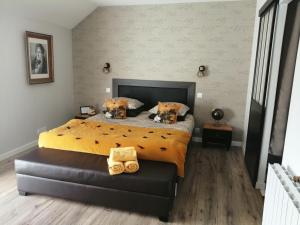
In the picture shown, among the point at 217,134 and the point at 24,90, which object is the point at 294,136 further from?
the point at 24,90

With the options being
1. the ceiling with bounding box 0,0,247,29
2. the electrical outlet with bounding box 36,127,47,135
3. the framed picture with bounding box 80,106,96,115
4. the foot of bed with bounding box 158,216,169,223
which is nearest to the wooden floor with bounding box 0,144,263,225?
the foot of bed with bounding box 158,216,169,223

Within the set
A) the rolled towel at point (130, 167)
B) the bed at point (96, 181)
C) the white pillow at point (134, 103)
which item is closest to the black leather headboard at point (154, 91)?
the white pillow at point (134, 103)

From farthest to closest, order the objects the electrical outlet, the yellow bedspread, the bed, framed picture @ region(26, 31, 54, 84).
A: 1. the electrical outlet
2. framed picture @ region(26, 31, 54, 84)
3. the yellow bedspread
4. the bed

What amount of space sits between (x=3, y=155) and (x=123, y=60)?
2591mm

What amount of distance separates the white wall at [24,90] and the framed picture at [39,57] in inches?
3.6

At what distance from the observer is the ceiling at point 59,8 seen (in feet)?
11.0

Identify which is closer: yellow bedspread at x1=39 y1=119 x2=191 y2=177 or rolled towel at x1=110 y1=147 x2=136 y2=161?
rolled towel at x1=110 y1=147 x2=136 y2=161

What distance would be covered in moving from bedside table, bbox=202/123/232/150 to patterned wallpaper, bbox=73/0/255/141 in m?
0.31

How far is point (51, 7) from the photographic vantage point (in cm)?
373

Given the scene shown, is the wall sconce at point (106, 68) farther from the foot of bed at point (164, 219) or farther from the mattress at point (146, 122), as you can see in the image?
the foot of bed at point (164, 219)

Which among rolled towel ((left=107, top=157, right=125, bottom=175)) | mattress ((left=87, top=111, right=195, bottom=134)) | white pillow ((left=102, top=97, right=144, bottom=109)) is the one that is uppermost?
white pillow ((left=102, top=97, right=144, bottom=109))

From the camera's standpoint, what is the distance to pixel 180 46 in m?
4.29

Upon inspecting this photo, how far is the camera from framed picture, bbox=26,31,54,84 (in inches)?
148

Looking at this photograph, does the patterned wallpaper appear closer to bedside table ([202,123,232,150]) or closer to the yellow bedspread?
bedside table ([202,123,232,150])
